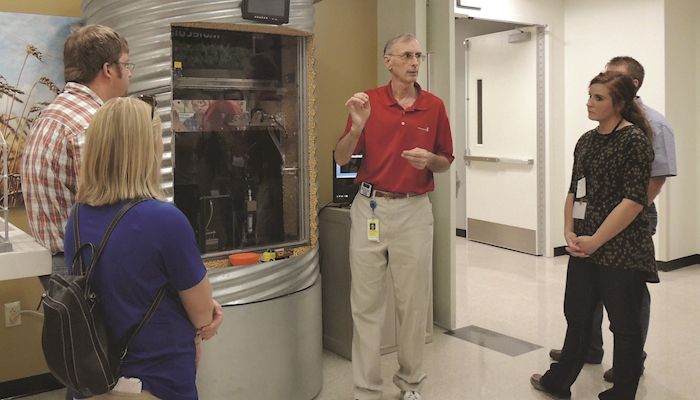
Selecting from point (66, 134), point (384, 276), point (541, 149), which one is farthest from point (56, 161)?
point (541, 149)

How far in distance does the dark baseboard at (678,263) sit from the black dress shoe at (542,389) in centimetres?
306

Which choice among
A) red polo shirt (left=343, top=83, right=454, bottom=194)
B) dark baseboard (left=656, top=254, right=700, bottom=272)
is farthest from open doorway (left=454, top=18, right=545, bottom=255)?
red polo shirt (left=343, top=83, right=454, bottom=194)

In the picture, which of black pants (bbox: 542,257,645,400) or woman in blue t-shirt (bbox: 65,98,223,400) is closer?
woman in blue t-shirt (bbox: 65,98,223,400)

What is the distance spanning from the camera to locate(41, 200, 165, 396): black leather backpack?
1456 mm

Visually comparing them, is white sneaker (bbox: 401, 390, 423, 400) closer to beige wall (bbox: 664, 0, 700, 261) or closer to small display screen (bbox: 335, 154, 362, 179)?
small display screen (bbox: 335, 154, 362, 179)

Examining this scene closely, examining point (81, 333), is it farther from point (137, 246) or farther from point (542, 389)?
point (542, 389)

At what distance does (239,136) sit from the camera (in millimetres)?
3244

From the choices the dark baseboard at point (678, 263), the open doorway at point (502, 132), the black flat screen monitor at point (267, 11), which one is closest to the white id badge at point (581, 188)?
the black flat screen monitor at point (267, 11)

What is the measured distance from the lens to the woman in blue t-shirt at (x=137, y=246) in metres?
1.50

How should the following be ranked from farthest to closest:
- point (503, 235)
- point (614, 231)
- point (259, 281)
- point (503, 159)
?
point (503, 235) → point (503, 159) → point (259, 281) → point (614, 231)

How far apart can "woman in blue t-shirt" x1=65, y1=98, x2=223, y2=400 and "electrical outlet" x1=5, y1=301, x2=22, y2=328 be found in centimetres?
205

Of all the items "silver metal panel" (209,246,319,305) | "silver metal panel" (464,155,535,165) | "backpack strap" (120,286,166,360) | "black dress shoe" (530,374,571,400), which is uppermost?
"silver metal panel" (464,155,535,165)

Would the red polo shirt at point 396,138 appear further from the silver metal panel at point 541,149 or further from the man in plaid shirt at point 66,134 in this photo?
the silver metal panel at point 541,149

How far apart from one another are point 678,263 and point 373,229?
4306mm
